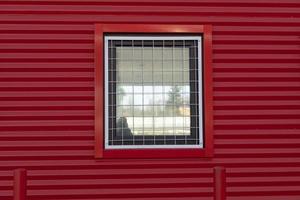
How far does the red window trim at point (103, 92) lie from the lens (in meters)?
5.14

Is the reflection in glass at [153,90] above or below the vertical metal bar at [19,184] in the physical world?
above

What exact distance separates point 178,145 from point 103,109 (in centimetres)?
94

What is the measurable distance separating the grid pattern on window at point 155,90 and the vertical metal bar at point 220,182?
1274mm

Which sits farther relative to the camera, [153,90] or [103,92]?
[153,90]

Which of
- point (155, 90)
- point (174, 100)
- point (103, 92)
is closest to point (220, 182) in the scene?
point (174, 100)

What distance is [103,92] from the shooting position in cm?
519

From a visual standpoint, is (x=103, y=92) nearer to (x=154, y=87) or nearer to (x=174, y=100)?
(x=154, y=87)

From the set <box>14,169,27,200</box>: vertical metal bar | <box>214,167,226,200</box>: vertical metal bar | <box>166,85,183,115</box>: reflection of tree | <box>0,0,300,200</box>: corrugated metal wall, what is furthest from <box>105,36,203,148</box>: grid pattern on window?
<box>14,169,27,200</box>: vertical metal bar

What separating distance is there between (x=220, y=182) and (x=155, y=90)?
5.53ft

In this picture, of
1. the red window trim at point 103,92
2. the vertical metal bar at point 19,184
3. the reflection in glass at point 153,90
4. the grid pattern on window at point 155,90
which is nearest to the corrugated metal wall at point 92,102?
the red window trim at point 103,92

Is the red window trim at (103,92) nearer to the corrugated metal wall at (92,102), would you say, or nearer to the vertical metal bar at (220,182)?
the corrugated metal wall at (92,102)

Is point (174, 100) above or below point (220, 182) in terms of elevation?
above

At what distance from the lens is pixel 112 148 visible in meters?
5.16

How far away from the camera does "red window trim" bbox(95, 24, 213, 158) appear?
514cm
